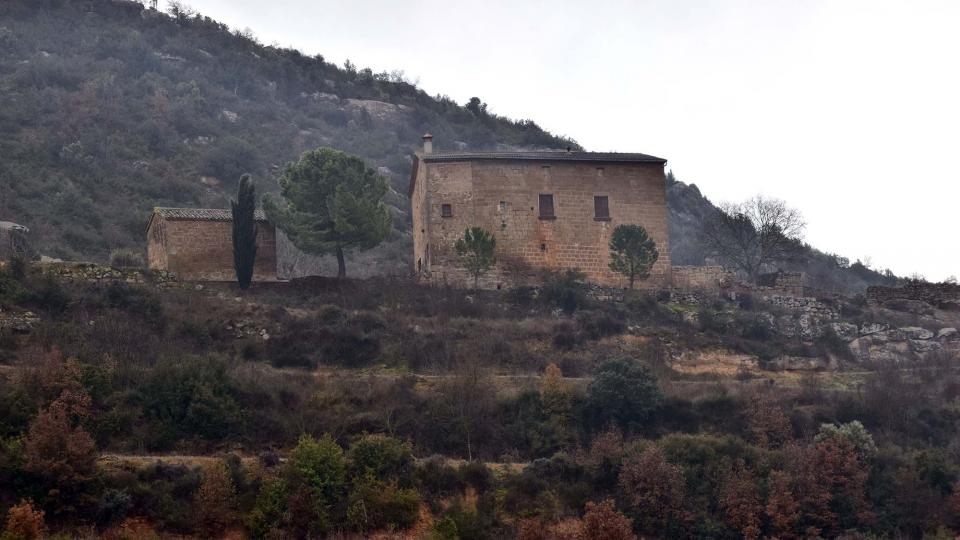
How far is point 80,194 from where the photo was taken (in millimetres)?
56719

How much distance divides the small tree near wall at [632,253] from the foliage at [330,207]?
7.94 metres

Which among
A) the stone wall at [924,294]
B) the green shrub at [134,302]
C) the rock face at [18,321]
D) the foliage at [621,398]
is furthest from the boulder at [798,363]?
the rock face at [18,321]

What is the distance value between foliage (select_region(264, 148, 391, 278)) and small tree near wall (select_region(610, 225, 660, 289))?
7.94 meters

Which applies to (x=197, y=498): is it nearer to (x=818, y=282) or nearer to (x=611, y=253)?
(x=611, y=253)

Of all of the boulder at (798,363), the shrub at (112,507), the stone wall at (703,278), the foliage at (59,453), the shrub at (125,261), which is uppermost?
the shrub at (125,261)

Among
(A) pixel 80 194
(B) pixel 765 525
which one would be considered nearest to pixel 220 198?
(A) pixel 80 194

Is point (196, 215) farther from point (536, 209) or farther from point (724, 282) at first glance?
point (724, 282)

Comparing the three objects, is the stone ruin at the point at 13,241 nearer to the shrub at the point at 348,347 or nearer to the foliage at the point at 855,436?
the shrub at the point at 348,347

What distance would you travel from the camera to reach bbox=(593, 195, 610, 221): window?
45.4m

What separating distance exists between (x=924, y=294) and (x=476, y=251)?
1629 cm

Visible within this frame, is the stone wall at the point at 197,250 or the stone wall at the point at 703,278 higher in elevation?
the stone wall at the point at 197,250

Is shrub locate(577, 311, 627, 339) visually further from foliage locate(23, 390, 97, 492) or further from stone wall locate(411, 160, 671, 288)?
foliage locate(23, 390, 97, 492)

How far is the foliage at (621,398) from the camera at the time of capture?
112ft

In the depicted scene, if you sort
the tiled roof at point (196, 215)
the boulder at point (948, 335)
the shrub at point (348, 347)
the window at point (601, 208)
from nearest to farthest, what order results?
the shrub at point (348, 347) < the tiled roof at point (196, 215) < the boulder at point (948, 335) < the window at point (601, 208)
